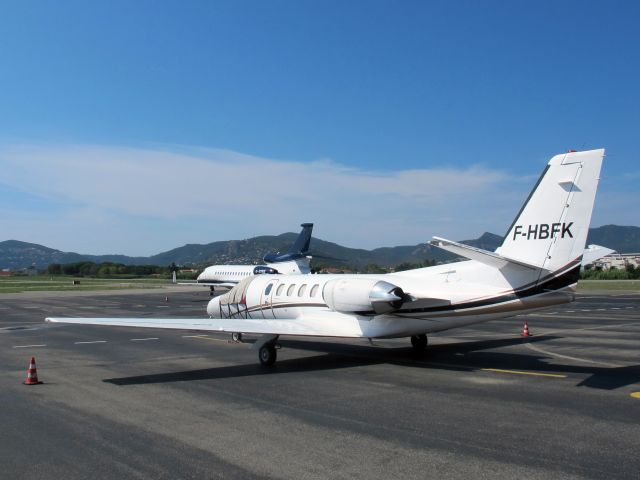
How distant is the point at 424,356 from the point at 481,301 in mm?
3560

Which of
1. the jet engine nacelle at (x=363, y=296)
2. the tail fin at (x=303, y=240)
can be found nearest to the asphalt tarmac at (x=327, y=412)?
the jet engine nacelle at (x=363, y=296)

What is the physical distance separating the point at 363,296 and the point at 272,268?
3932 cm

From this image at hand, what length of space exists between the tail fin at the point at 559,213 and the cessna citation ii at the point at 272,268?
130 ft

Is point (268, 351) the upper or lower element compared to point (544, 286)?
lower

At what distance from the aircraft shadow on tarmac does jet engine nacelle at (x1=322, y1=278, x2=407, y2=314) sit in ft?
5.53

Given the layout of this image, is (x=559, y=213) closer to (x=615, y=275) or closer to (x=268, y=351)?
(x=268, y=351)

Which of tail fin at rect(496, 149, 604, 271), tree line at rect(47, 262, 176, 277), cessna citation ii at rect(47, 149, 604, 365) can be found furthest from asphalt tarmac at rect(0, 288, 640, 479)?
Result: tree line at rect(47, 262, 176, 277)

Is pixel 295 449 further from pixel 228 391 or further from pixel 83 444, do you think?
pixel 228 391

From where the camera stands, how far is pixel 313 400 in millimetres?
10977

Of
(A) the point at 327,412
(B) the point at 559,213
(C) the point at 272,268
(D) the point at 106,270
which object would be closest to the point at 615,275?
(C) the point at 272,268

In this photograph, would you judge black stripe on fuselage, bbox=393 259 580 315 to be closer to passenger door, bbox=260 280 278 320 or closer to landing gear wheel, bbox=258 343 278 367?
landing gear wheel, bbox=258 343 278 367

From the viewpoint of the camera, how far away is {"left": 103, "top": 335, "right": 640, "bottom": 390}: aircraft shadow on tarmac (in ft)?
43.0

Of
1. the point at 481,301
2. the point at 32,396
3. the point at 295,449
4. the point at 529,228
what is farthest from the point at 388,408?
the point at 32,396

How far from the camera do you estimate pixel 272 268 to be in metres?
53.3
